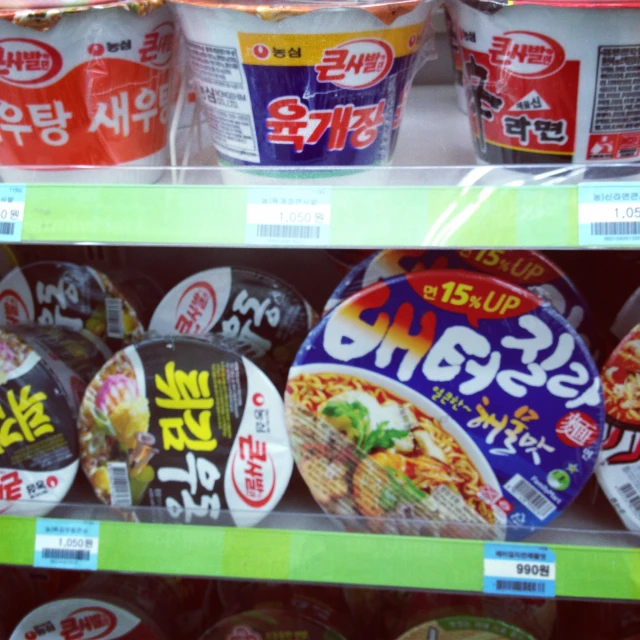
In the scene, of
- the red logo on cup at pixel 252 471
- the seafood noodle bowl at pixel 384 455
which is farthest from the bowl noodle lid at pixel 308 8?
the red logo on cup at pixel 252 471

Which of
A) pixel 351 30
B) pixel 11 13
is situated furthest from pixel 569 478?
pixel 11 13

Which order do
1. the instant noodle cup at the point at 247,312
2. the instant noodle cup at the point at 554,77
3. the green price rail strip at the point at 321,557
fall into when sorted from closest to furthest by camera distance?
the instant noodle cup at the point at 554,77
the green price rail strip at the point at 321,557
the instant noodle cup at the point at 247,312

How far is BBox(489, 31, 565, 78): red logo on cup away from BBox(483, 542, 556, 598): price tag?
51cm

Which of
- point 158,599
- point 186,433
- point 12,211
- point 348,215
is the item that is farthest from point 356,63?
point 158,599

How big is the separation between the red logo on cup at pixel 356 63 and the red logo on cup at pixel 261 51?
51 mm

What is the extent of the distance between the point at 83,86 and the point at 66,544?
0.55 metres

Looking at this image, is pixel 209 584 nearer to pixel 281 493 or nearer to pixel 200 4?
pixel 281 493

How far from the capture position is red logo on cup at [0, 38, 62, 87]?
69 cm

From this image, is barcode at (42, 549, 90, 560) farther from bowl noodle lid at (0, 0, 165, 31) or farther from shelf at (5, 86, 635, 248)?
bowl noodle lid at (0, 0, 165, 31)

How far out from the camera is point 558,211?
2.08ft

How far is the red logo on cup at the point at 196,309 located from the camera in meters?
0.97

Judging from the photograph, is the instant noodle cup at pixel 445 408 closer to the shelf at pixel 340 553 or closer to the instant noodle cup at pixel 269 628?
the shelf at pixel 340 553

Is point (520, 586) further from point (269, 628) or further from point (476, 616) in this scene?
point (269, 628)

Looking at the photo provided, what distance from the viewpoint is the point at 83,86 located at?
0.72 metres
